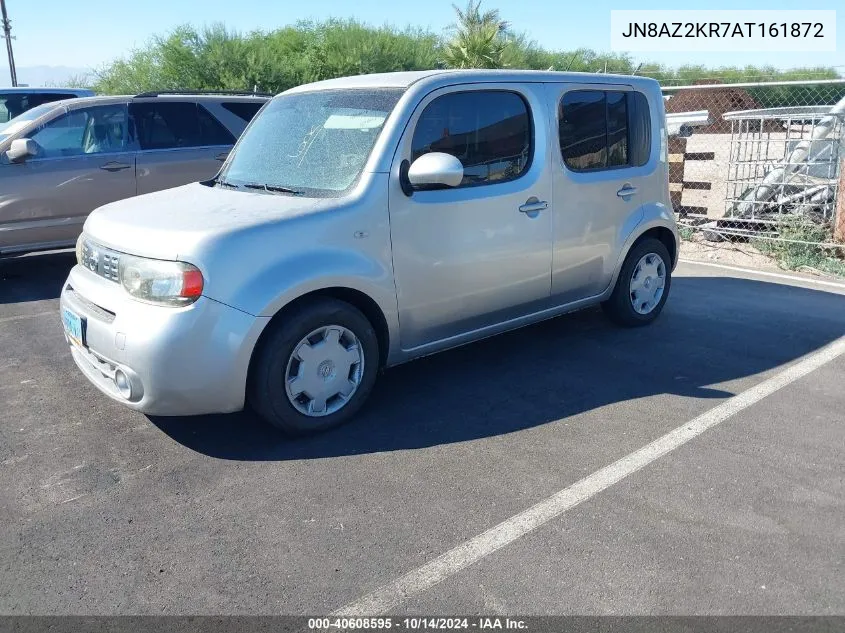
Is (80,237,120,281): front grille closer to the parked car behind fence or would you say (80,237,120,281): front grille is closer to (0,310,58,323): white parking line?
(0,310,58,323): white parking line

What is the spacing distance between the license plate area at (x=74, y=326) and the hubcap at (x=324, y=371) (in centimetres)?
109

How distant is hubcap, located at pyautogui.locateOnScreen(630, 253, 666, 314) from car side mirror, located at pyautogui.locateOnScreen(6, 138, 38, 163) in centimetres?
565

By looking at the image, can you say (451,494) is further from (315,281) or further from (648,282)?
(648,282)

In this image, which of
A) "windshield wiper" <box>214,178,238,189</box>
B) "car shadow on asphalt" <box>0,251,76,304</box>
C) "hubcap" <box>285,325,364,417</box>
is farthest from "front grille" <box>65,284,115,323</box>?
"car shadow on asphalt" <box>0,251,76,304</box>

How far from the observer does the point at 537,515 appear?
10.5ft

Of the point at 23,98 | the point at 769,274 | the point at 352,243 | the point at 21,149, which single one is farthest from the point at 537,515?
the point at 23,98

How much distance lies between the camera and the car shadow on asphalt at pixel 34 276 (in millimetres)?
7125

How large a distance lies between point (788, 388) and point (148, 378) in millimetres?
3730

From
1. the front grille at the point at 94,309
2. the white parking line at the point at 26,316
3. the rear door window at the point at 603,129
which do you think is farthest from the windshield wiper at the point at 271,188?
the white parking line at the point at 26,316

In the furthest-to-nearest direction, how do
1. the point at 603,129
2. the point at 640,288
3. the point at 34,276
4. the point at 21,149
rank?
the point at 34,276 < the point at 21,149 < the point at 640,288 < the point at 603,129

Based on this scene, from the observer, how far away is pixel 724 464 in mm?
3637

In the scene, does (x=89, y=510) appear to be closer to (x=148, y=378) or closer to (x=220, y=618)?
(x=148, y=378)

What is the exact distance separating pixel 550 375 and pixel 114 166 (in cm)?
536

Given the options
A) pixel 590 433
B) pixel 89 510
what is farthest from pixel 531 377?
pixel 89 510
